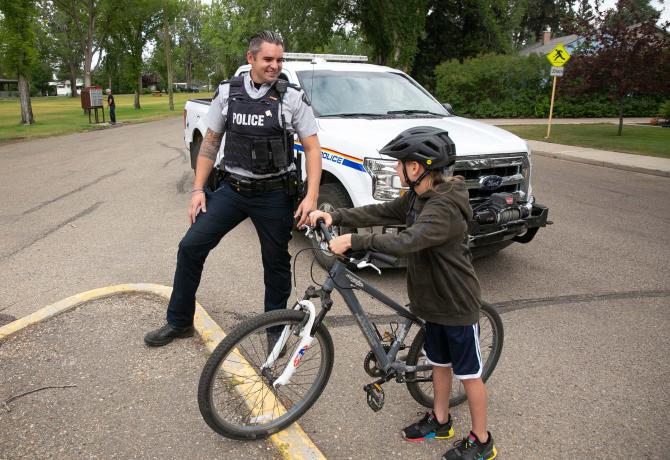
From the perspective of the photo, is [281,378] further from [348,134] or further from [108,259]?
[108,259]

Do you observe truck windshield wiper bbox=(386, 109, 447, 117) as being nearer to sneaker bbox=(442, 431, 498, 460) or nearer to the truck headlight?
the truck headlight

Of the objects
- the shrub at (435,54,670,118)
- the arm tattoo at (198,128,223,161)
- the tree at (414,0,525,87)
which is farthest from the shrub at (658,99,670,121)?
the arm tattoo at (198,128,223,161)

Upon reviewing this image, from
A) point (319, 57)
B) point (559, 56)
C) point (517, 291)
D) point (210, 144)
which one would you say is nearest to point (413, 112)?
point (319, 57)

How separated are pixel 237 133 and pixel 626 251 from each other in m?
5.03

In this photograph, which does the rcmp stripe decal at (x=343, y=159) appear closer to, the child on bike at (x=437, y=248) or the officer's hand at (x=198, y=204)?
the officer's hand at (x=198, y=204)

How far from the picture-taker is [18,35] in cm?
2248

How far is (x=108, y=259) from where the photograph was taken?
568cm

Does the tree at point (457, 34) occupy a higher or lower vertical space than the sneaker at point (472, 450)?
higher

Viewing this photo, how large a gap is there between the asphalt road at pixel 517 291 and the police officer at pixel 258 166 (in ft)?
2.90

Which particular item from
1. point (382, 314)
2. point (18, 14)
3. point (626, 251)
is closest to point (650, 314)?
point (626, 251)

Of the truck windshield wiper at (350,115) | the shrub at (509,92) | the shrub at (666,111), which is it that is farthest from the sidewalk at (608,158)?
the shrub at (509,92)

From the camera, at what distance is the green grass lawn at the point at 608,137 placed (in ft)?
51.8

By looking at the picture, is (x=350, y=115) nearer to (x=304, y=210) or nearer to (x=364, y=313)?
(x=304, y=210)

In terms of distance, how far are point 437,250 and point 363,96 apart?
12.8ft
